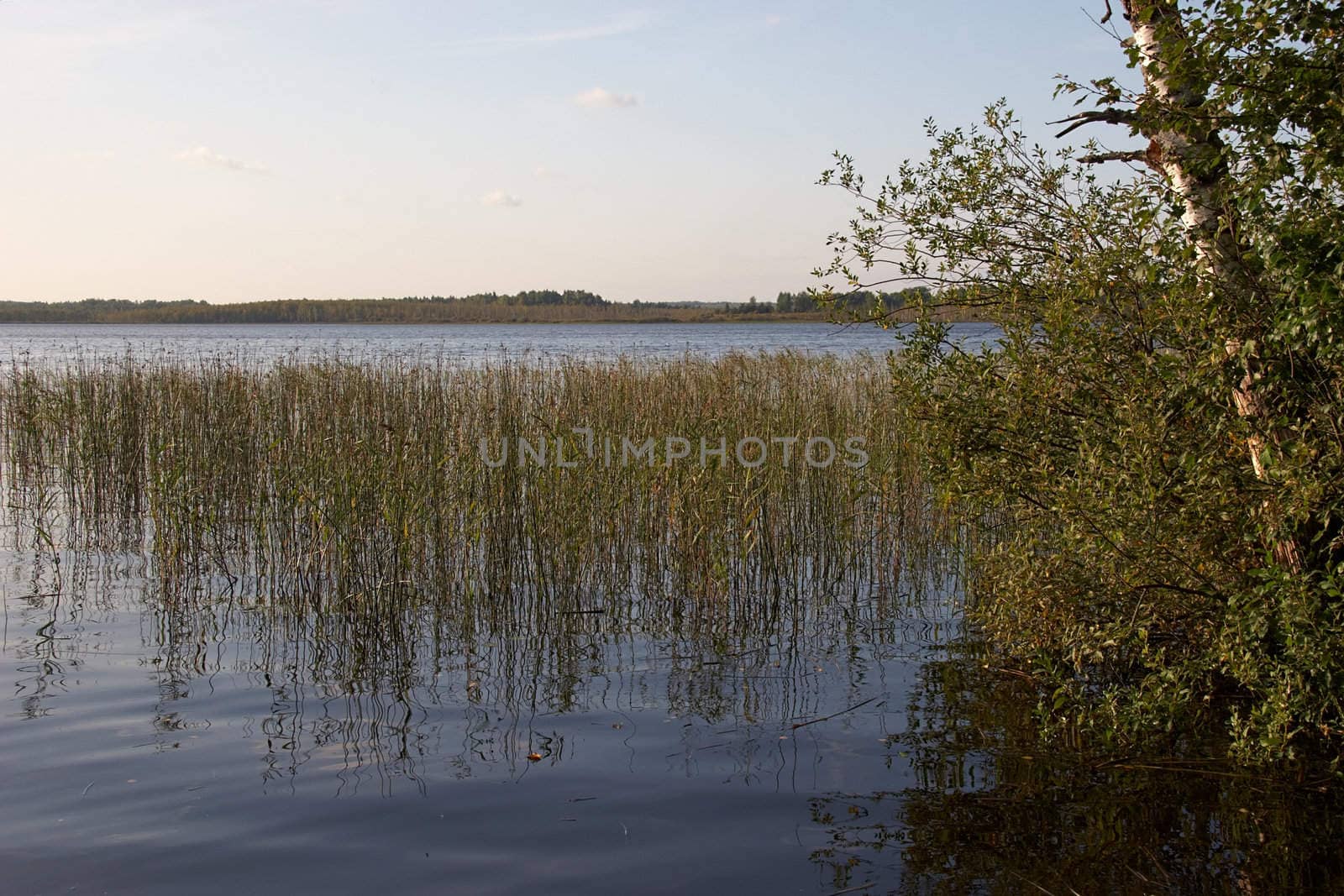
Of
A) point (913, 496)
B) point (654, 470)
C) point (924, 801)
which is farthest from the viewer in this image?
point (913, 496)

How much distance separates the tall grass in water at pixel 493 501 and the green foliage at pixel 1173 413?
1.73 meters

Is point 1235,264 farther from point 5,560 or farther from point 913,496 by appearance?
point 5,560

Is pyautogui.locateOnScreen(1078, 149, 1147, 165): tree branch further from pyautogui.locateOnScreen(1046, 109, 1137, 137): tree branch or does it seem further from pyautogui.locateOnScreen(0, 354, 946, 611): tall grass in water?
pyautogui.locateOnScreen(0, 354, 946, 611): tall grass in water

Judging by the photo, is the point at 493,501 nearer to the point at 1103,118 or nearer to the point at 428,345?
the point at 1103,118

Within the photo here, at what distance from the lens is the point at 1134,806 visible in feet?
11.3

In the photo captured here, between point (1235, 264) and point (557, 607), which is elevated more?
point (1235, 264)

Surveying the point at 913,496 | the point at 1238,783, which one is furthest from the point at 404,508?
the point at 1238,783

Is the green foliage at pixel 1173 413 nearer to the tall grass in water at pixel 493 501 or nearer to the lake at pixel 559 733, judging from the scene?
the lake at pixel 559 733

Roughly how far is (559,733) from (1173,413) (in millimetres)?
2637

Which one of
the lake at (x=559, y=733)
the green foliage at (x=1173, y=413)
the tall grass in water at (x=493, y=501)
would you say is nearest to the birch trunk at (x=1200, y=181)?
the green foliage at (x=1173, y=413)

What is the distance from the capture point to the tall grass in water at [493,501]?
5.68 metres

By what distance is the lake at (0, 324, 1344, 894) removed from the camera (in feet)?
10.4

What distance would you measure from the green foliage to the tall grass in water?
1730 mm

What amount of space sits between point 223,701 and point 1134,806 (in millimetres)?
3625
